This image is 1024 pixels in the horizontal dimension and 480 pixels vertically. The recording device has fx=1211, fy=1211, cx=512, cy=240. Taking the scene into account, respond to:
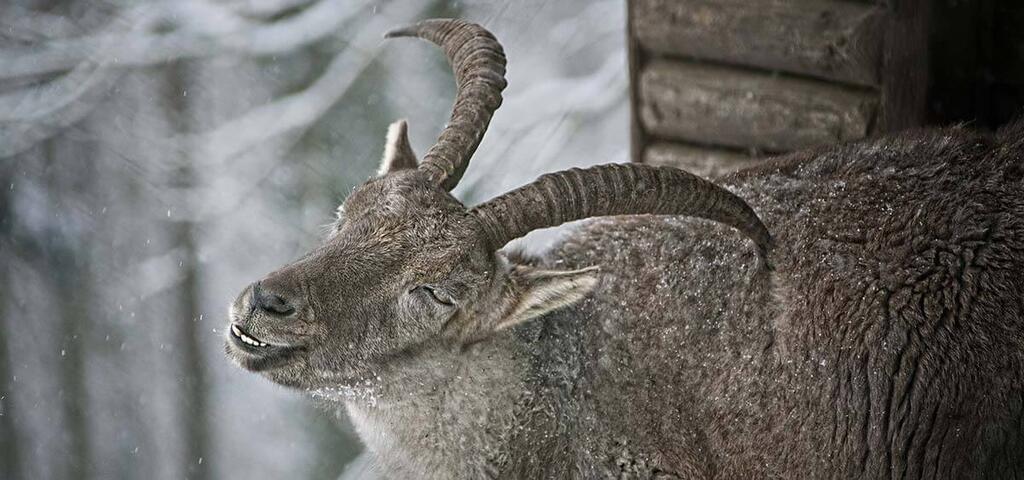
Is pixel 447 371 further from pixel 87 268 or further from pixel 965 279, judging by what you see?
pixel 87 268

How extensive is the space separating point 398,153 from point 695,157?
8.38 ft

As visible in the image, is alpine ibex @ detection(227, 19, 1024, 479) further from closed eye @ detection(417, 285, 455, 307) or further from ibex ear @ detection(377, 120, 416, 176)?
ibex ear @ detection(377, 120, 416, 176)

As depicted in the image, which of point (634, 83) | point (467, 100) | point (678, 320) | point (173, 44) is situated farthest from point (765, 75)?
point (173, 44)

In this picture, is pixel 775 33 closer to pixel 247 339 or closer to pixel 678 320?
pixel 678 320

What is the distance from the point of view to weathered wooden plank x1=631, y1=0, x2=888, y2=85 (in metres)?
6.46

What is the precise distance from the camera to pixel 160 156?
12.5 metres

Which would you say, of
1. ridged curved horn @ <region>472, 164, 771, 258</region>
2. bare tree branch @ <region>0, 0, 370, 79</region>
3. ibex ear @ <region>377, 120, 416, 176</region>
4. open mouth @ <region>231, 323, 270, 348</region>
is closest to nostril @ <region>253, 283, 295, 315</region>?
open mouth @ <region>231, 323, 270, 348</region>

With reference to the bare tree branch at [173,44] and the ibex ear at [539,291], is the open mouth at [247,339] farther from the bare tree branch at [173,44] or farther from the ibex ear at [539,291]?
the bare tree branch at [173,44]

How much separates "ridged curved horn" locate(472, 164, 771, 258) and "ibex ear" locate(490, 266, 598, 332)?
25 cm

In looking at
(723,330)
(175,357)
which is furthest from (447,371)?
(175,357)

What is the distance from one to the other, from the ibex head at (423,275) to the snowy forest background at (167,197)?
6946 millimetres

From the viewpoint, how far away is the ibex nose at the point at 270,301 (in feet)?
14.9

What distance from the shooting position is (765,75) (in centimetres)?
705

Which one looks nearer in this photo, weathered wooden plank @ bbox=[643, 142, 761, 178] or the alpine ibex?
the alpine ibex
